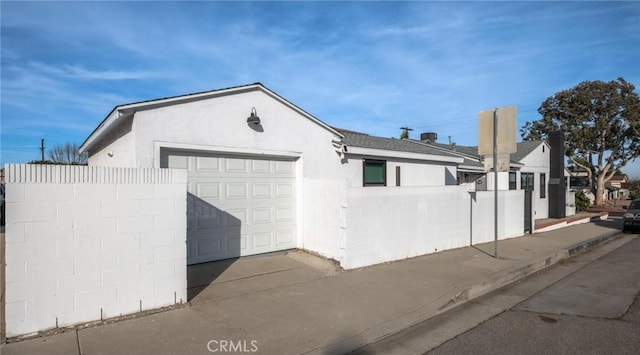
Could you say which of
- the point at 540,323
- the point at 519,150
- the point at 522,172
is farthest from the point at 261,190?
the point at 519,150

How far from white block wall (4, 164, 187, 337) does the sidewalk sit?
27 cm

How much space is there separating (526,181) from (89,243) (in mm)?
22674

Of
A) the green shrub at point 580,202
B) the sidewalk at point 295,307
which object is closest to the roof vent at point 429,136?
the green shrub at point 580,202

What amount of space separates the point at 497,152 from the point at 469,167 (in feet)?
24.7

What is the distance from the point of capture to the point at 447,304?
19.8ft

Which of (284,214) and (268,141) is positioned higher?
(268,141)

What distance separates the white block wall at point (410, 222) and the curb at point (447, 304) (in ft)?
6.52

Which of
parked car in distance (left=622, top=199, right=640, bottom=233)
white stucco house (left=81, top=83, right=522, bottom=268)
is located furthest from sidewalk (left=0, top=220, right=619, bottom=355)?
parked car in distance (left=622, top=199, right=640, bottom=233)

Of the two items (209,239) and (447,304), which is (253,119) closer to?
(209,239)

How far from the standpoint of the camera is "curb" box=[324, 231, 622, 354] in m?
4.45

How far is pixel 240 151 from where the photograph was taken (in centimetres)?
784

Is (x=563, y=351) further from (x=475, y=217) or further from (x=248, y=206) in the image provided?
(x=475, y=217)

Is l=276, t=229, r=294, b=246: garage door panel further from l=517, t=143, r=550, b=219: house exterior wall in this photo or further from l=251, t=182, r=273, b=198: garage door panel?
l=517, t=143, r=550, b=219: house exterior wall

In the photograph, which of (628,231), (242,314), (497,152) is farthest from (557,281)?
(628,231)
